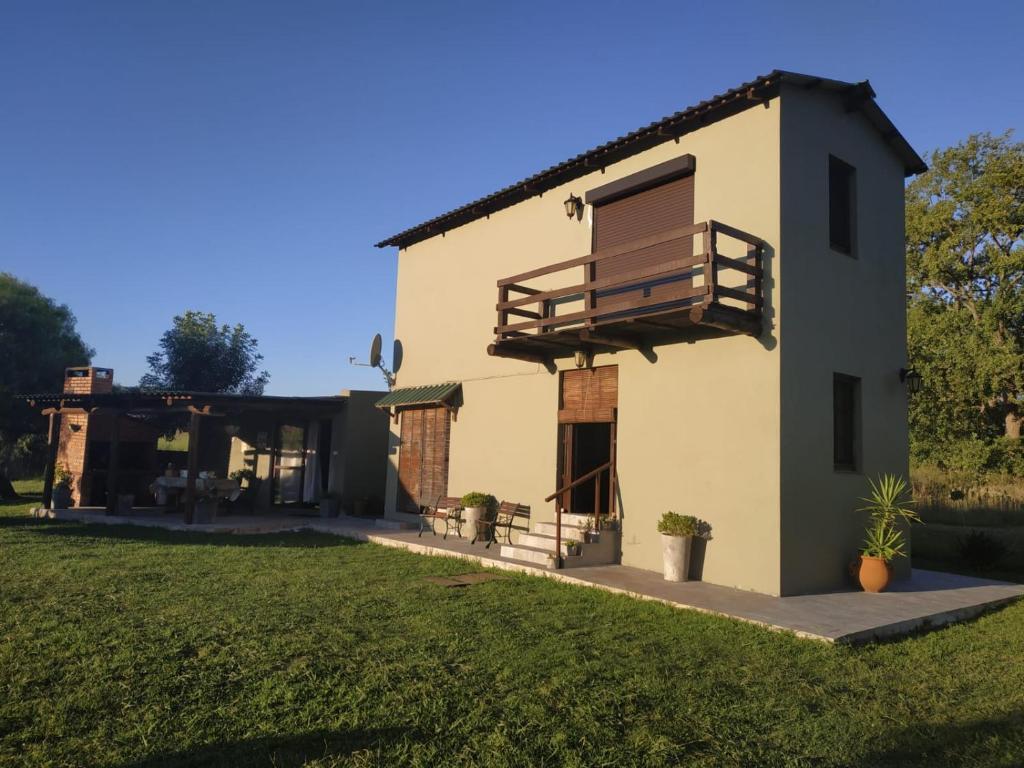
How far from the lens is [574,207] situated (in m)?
11.9

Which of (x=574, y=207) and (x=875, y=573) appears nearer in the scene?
(x=875, y=573)

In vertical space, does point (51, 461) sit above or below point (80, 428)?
below

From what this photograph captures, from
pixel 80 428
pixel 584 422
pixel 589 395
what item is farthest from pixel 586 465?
pixel 80 428

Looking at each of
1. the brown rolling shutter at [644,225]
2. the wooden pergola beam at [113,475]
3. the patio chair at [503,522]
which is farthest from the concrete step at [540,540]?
the wooden pergola beam at [113,475]

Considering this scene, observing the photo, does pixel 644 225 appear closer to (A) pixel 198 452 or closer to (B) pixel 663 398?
(B) pixel 663 398

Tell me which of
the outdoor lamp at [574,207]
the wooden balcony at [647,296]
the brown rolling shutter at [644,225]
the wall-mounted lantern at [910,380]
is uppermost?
the outdoor lamp at [574,207]

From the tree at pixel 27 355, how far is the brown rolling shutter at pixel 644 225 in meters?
22.1

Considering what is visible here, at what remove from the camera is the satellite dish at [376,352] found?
1639 cm

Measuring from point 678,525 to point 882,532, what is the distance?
2.64m

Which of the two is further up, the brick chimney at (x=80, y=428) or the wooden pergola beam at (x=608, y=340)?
the wooden pergola beam at (x=608, y=340)

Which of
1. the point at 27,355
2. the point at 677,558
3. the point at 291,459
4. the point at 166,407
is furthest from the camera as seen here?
the point at 27,355

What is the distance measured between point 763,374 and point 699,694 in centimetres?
477

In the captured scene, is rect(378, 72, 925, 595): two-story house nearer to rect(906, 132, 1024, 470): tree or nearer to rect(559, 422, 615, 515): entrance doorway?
rect(559, 422, 615, 515): entrance doorway

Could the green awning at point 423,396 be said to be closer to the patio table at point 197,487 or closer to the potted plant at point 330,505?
the potted plant at point 330,505
